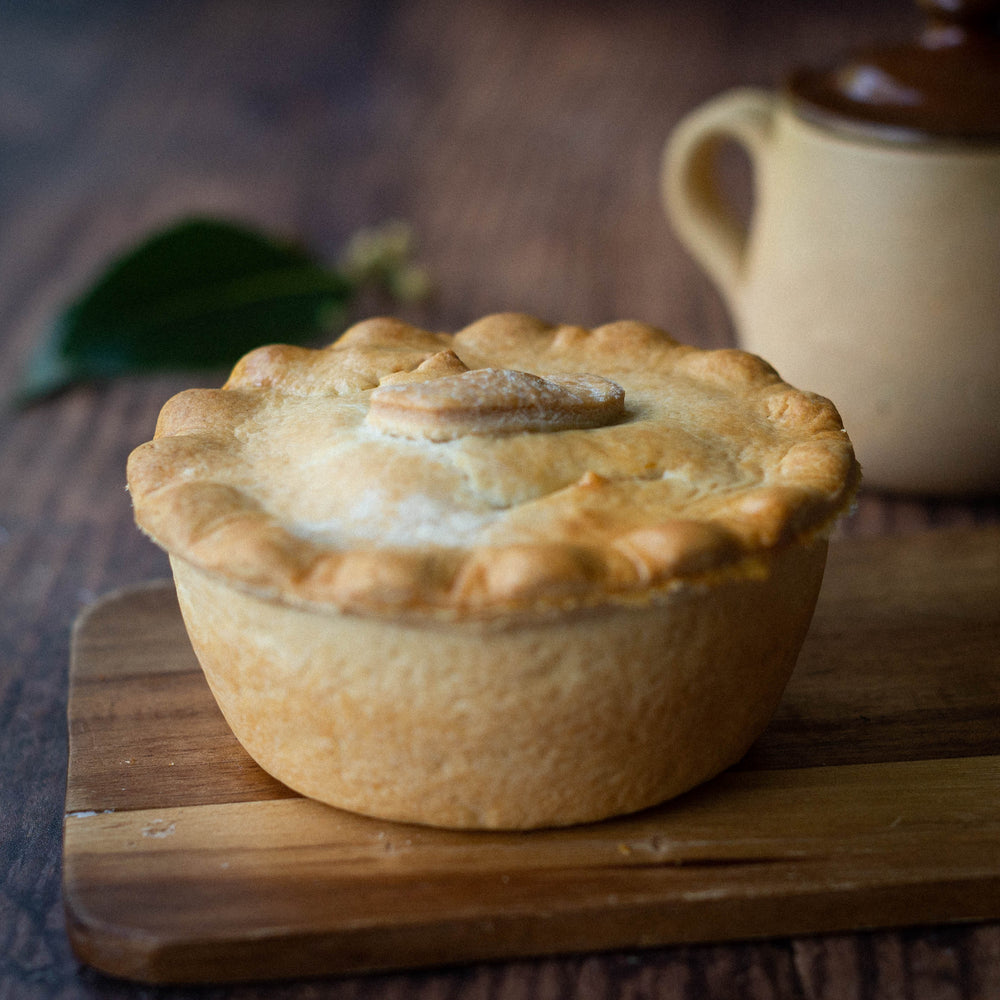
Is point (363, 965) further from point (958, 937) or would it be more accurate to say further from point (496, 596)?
point (958, 937)

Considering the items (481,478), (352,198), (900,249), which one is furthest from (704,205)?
(352,198)

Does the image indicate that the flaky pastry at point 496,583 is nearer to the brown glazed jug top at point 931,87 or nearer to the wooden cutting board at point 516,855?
the wooden cutting board at point 516,855

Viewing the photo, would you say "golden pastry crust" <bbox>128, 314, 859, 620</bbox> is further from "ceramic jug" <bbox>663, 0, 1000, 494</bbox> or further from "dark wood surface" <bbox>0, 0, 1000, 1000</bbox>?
"ceramic jug" <bbox>663, 0, 1000, 494</bbox>

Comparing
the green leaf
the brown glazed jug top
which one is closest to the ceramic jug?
Answer: the brown glazed jug top

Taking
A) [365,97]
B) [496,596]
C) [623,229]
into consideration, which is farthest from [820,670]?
[365,97]

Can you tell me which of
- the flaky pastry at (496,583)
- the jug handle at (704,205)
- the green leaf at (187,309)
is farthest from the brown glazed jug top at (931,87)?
the green leaf at (187,309)

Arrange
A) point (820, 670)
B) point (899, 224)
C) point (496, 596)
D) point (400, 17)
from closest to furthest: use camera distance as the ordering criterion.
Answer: point (496, 596) → point (820, 670) → point (899, 224) → point (400, 17)
